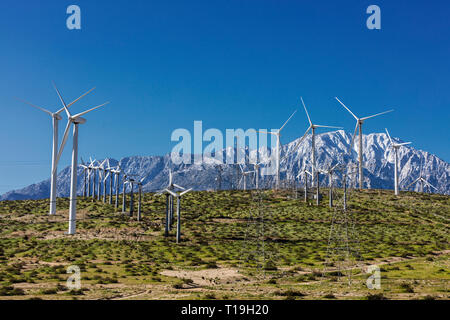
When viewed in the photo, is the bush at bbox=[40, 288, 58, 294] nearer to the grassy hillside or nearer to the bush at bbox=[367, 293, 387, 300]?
the grassy hillside

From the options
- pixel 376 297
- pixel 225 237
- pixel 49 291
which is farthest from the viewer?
pixel 225 237

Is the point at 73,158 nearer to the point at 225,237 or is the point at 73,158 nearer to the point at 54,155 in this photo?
the point at 54,155

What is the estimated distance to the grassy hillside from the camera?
38.4m

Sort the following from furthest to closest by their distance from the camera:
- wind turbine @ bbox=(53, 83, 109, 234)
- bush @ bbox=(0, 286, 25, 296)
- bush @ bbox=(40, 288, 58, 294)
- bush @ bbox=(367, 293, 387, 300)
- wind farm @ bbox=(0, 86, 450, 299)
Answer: wind turbine @ bbox=(53, 83, 109, 234) → wind farm @ bbox=(0, 86, 450, 299) → bush @ bbox=(40, 288, 58, 294) → bush @ bbox=(0, 286, 25, 296) → bush @ bbox=(367, 293, 387, 300)

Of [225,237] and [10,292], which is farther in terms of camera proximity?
[225,237]

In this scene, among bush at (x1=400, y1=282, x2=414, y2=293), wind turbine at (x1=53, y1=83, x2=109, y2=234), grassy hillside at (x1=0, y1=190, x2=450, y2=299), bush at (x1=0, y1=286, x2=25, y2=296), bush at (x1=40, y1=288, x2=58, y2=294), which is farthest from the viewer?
wind turbine at (x1=53, y1=83, x2=109, y2=234)

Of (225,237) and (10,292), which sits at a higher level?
(10,292)

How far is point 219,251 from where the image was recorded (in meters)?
70.8

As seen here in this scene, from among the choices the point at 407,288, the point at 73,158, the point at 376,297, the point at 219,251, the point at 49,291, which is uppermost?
the point at 73,158

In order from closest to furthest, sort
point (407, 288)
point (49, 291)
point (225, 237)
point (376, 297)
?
point (376, 297) < point (49, 291) < point (407, 288) < point (225, 237)

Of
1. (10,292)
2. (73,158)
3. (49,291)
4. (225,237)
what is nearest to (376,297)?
(49,291)

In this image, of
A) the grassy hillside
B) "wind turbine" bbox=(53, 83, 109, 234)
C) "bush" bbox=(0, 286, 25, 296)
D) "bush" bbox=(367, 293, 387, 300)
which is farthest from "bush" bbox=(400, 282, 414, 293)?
"wind turbine" bbox=(53, 83, 109, 234)

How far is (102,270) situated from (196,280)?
12859 millimetres
